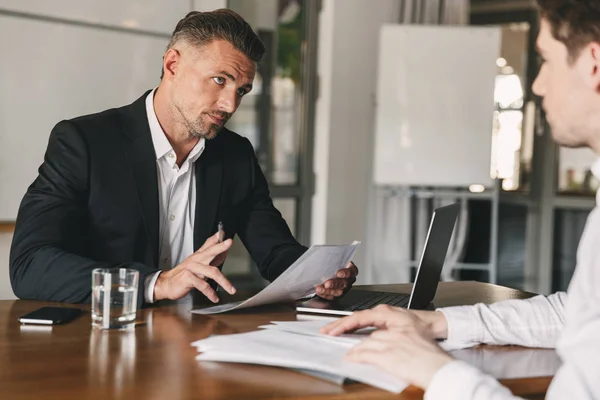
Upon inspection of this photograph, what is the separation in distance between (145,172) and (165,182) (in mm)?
149

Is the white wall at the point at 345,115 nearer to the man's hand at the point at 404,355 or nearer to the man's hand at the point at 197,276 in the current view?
the man's hand at the point at 197,276

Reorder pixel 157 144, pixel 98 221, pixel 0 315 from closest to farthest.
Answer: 1. pixel 0 315
2. pixel 98 221
3. pixel 157 144

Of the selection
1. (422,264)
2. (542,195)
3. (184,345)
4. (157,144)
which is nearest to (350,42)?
(542,195)

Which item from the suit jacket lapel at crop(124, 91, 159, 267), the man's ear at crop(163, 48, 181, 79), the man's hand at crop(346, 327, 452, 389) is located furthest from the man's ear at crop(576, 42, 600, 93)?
the man's ear at crop(163, 48, 181, 79)

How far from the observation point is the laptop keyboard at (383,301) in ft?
5.75

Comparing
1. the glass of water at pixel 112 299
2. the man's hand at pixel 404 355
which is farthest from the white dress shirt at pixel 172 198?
the man's hand at pixel 404 355

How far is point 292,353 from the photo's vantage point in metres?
1.26

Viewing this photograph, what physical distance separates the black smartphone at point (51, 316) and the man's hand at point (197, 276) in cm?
19

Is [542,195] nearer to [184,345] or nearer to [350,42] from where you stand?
[350,42]

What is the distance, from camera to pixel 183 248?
7.54ft

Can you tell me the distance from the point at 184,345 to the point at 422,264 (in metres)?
0.57

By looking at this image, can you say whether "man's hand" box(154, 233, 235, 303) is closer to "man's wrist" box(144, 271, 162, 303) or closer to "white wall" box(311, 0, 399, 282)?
"man's wrist" box(144, 271, 162, 303)

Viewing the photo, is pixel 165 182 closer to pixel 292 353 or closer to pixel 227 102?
pixel 227 102

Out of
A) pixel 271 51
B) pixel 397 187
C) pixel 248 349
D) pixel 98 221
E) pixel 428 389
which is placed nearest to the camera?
pixel 428 389
